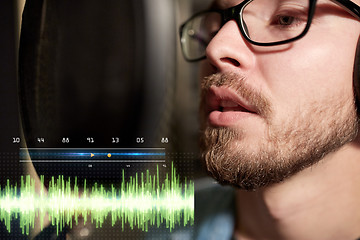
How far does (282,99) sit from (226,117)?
0.40ft

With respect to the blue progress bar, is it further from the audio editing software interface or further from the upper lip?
the upper lip

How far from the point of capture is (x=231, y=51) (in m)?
0.77

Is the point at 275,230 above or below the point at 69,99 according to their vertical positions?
below

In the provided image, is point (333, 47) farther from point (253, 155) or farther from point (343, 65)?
point (253, 155)

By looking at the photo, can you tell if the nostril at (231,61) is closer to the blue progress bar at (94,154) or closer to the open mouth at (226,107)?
the open mouth at (226,107)

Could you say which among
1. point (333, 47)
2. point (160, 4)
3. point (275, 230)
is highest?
point (160, 4)

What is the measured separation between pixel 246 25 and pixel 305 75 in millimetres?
161

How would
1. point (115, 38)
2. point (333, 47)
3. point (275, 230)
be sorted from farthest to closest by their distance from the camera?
point (115, 38), point (275, 230), point (333, 47)

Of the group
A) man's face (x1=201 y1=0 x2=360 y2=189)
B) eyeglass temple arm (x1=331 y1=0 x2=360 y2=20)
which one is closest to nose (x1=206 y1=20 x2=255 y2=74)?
man's face (x1=201 y1=0 x2=360 y2=189)

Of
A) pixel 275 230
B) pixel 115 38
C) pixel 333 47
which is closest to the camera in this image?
pixel 333 47

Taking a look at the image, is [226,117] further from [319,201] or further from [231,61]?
[319,201]

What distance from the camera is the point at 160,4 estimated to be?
1.03 meters

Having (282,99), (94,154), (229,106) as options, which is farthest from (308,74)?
(94,154)

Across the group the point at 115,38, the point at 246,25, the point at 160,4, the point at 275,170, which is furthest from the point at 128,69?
the point at 275,170
